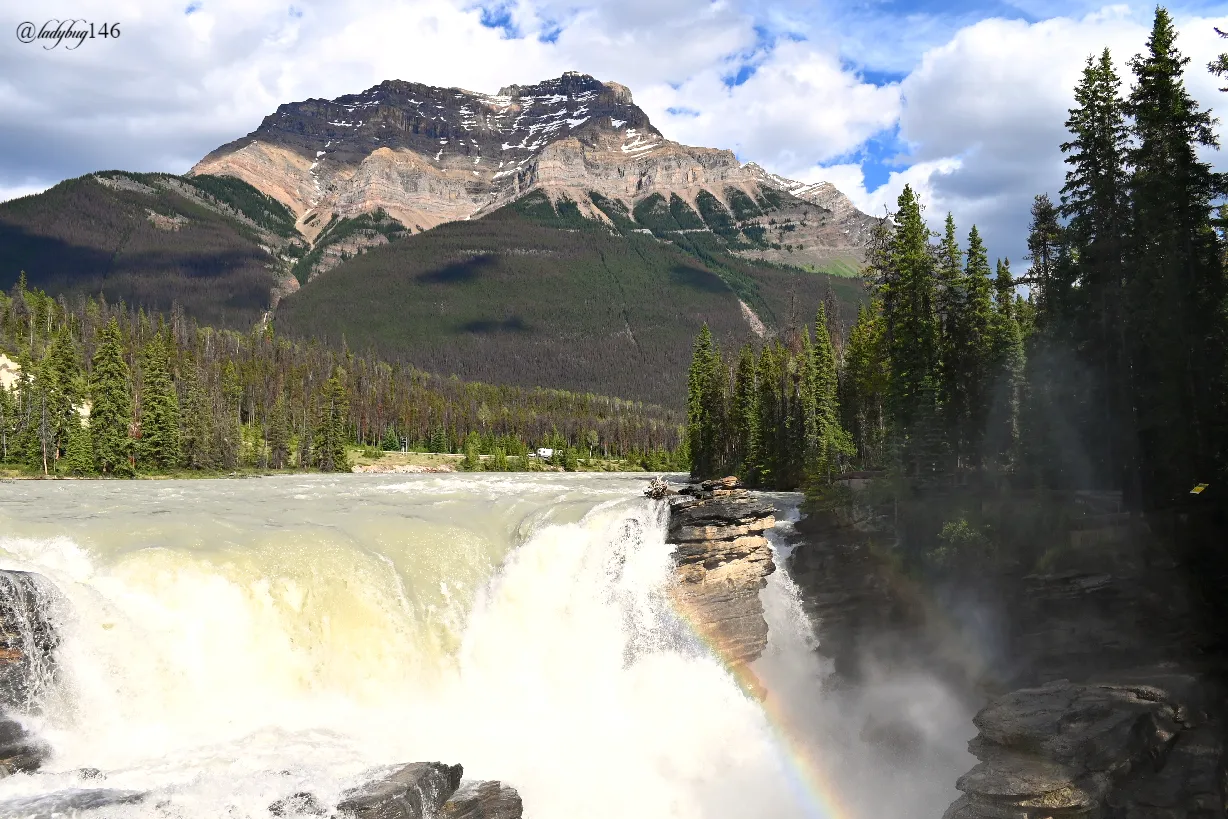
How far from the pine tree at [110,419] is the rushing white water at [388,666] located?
168 ft

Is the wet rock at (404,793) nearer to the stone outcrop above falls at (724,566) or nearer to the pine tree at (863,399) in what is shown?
the stone outcrop above falls at (724,566)

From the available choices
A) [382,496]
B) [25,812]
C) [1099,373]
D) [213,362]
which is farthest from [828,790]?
[213,362]

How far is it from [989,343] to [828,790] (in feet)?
89.8

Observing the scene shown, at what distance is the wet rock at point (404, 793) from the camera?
52.9 feet

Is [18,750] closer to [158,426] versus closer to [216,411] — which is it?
[158,426]

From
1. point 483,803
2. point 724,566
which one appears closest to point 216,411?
point 724,566

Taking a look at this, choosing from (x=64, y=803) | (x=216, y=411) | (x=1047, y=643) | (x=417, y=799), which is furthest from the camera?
(x=216, y=411)

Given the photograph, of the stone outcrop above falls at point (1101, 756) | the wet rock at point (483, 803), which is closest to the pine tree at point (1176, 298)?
the stone outcrop above falls at point (1101, 756)

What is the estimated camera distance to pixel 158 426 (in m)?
85.8

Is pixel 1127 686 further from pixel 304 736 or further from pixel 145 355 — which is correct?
pixel 145 355

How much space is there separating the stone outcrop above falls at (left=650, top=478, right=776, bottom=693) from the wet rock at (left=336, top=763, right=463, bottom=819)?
14655 millimetres

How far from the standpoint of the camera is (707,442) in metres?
84.5

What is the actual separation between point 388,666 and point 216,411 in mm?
108466

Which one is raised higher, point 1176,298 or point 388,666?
point 1176,298
